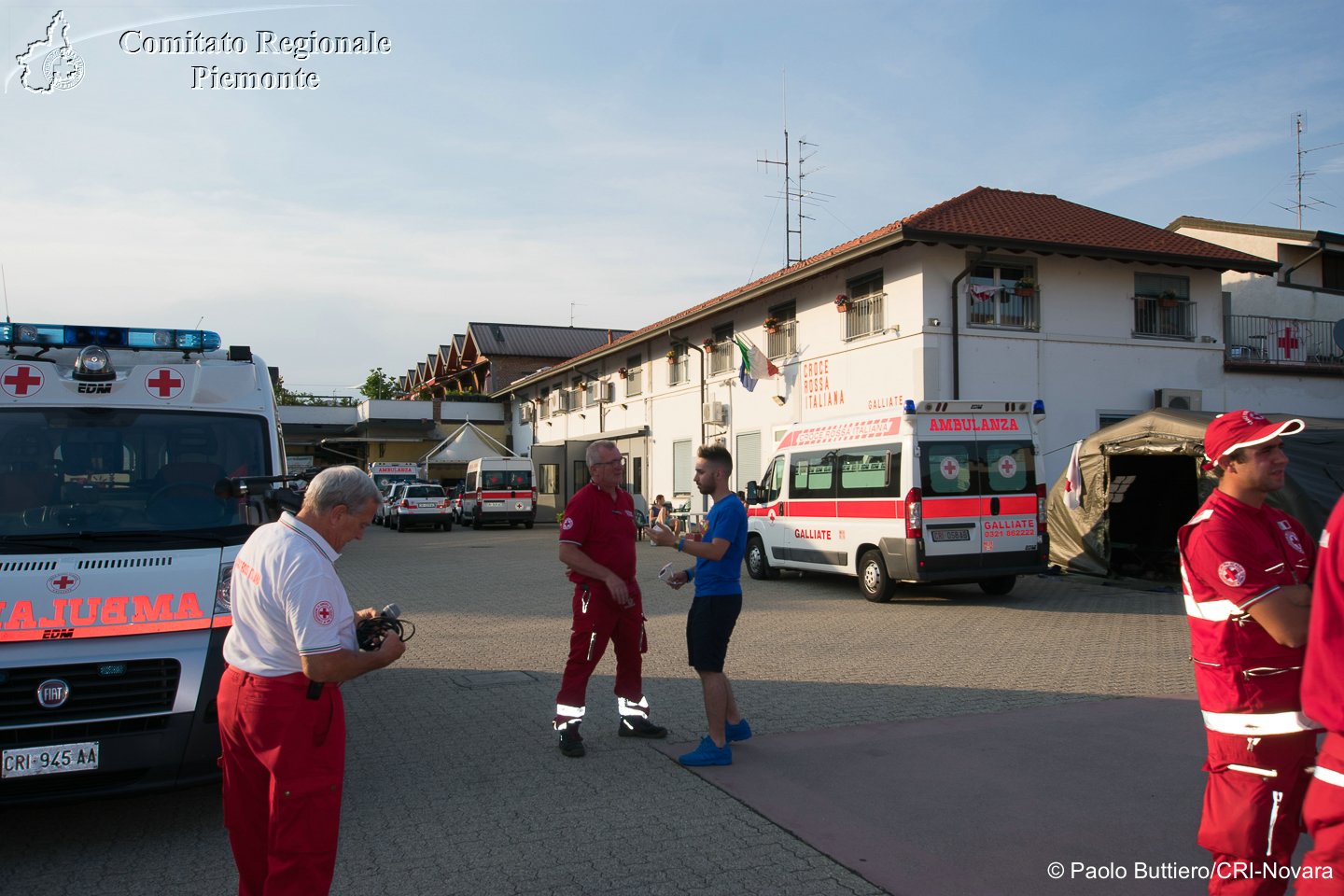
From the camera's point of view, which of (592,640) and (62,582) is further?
(592,640)

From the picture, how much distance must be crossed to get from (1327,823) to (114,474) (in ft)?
19.0

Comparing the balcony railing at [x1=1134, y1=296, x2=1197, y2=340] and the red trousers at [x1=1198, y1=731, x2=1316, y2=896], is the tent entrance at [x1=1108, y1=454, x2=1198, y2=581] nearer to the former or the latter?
the balcony railing at [x1=1134, y1=296, x2=1197, y2=340]

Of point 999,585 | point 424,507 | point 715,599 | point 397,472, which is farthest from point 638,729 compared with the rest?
point 397,472

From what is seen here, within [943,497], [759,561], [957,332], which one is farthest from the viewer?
[957,332]

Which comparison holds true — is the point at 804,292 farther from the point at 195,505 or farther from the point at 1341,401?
the point at 195,505

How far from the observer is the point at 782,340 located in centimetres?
2403

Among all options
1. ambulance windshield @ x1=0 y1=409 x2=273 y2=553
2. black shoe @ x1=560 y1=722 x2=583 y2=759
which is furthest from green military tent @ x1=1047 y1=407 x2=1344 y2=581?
ambulance windshield @ x1=0 y1=409 x2=273 y2=553

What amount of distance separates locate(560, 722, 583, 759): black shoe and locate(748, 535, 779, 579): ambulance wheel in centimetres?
1026

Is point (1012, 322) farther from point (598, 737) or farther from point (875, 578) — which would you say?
point (598, 737)

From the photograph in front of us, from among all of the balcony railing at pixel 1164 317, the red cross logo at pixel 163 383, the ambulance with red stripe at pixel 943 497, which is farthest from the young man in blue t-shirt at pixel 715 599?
the balcony railing at pixel 1164 317

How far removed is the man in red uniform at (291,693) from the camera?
10.0ft

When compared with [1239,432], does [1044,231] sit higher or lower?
higher

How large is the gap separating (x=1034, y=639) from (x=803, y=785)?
5.72 metres

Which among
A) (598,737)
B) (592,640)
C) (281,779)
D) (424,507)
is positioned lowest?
(598,737)
